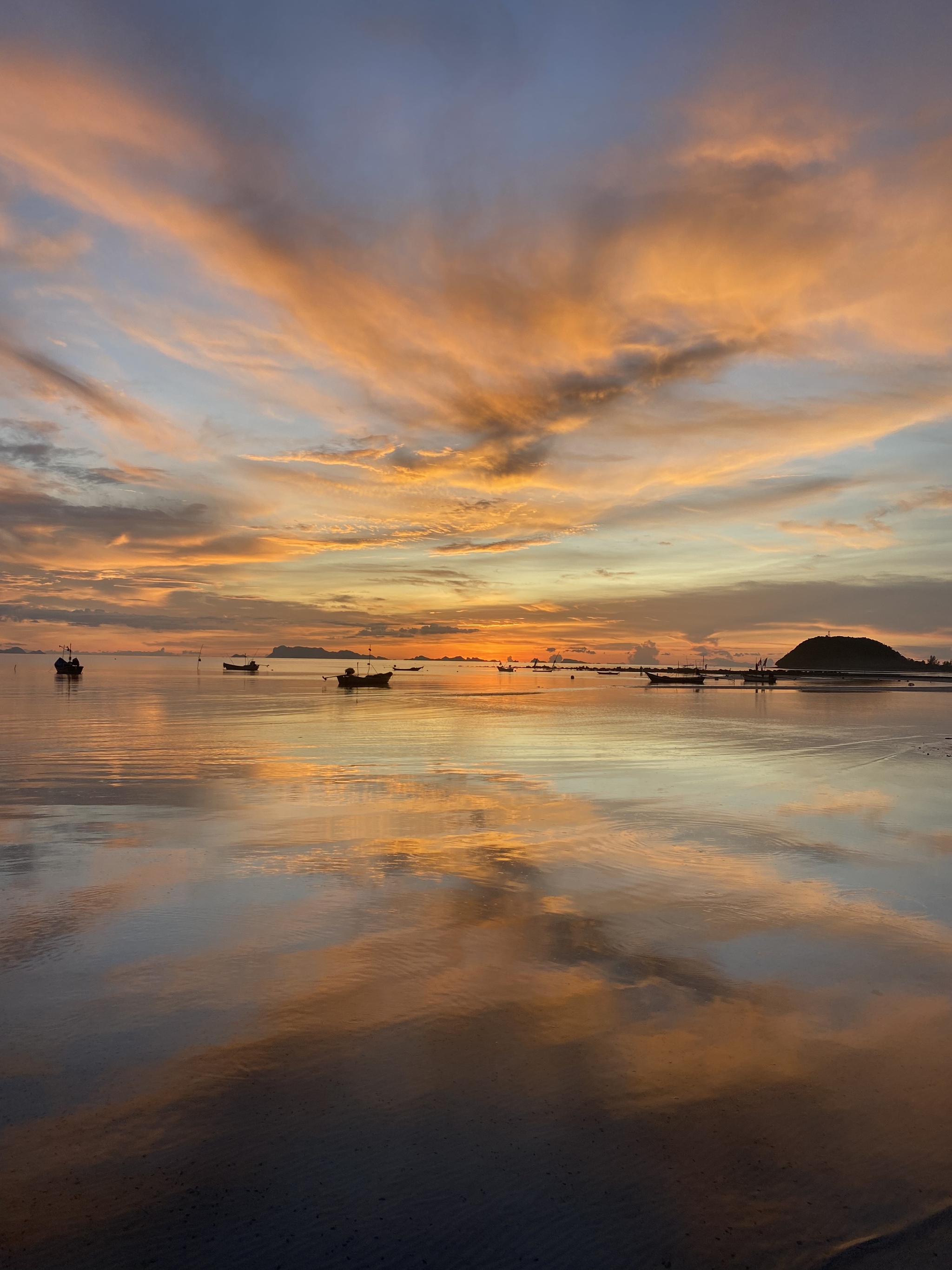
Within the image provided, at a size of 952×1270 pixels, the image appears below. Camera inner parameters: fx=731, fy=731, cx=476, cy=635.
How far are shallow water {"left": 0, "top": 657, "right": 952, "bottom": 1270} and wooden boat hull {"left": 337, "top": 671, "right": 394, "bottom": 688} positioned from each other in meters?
90.4

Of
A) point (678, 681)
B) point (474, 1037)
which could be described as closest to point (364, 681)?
point (678, 681)

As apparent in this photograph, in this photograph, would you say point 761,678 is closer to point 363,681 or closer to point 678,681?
point 678,681

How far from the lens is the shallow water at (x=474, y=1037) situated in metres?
4.98

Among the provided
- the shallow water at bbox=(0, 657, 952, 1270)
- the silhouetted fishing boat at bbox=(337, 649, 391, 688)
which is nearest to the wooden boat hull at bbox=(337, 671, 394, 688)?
A: the silhouetted fishing boat at bbox=(337, 649, 391, 688)

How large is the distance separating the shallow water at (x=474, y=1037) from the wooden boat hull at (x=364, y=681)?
90.4m

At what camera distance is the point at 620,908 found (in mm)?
11578

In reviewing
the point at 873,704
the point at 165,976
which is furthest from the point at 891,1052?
the point at 873,704

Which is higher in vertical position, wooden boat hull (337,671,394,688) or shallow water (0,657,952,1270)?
wooden boat hull (337,671,394,688)

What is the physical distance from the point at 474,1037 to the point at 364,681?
348ft

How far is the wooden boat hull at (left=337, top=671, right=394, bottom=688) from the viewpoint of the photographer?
109875 mm

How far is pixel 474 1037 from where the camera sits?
7379 mm

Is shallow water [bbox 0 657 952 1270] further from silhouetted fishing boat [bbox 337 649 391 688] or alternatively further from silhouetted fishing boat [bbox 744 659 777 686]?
silhouetted fishing boat [bbox 744 659 777 686]

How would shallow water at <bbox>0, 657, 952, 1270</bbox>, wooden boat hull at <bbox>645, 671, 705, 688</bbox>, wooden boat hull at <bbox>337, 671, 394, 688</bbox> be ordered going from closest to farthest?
1. shallow water at <bbox>0, 657, 952, 1270</bbox>
2. wooden boat hull at <bbox>337, 671, 394, 688</bbox>
3. wooden boat hull at <bbox>645, 671, 705, 688</bbox>

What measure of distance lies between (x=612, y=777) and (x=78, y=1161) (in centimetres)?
2129
